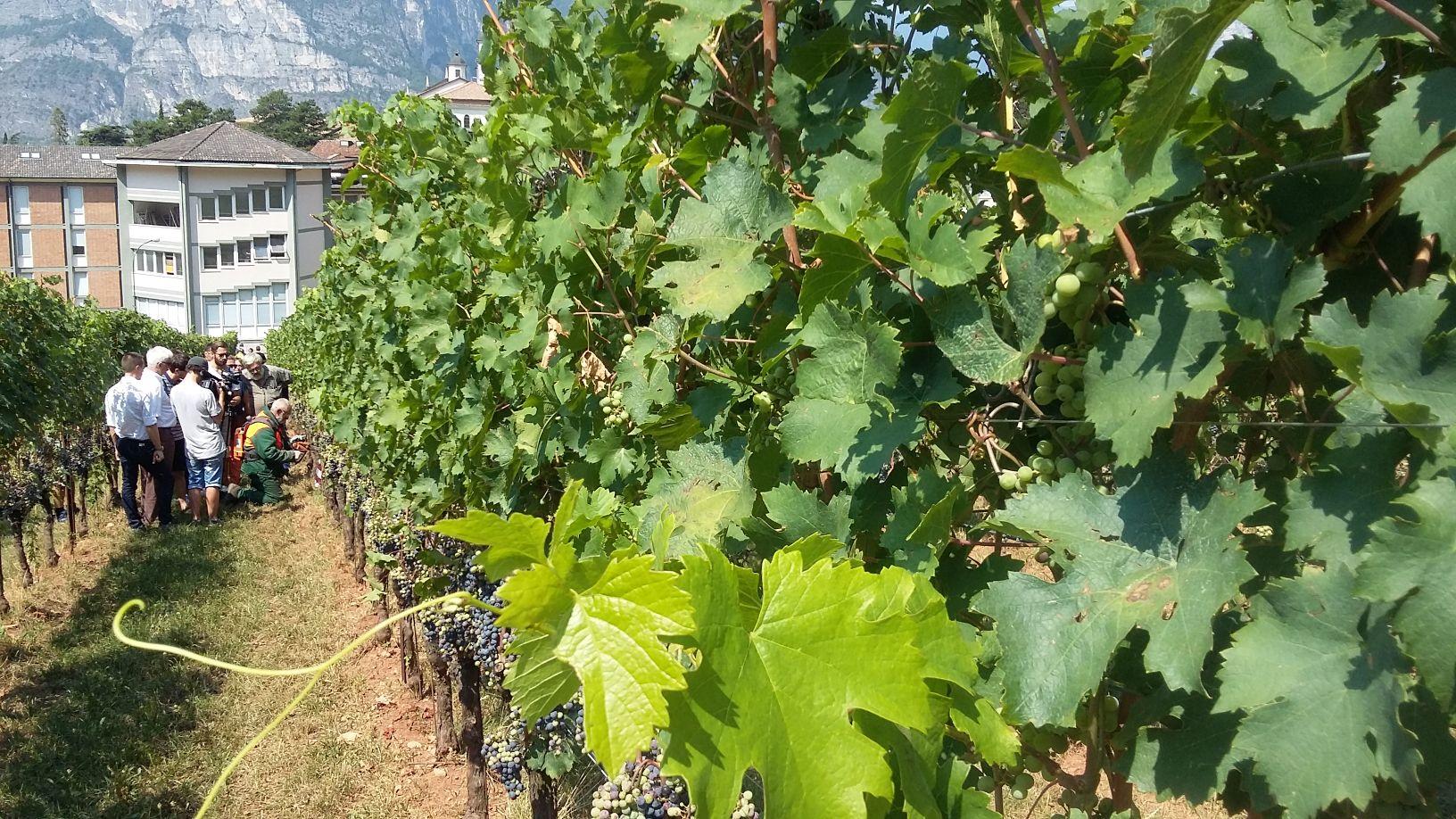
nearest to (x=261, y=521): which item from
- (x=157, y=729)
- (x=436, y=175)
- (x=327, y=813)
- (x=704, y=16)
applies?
(x=157, y=729)

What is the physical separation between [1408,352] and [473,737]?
14.0 ft

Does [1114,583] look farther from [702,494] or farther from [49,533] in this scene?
[49,533]

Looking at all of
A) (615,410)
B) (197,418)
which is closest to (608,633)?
(615,410)

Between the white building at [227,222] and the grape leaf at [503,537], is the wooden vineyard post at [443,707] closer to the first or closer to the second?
the grape leaf at [503,537]

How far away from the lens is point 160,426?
9.95 meters

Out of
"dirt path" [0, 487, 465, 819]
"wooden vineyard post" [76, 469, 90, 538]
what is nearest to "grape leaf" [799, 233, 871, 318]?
"dirt path" [0, 487, 465, 819]

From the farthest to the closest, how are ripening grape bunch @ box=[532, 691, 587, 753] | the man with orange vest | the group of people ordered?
the man with orange vest, the group of people, ripening grape bunch @ box=[532, 691, 587, 753]

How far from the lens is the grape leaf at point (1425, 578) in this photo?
0.80 m

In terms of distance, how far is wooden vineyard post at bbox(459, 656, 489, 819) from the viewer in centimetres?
446

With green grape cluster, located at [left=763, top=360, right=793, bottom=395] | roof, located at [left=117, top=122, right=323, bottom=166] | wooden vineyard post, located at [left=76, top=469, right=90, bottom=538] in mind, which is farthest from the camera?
roof, located at [left=117, top=122, right=323, bottom=166]

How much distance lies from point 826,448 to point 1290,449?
52 centimetres

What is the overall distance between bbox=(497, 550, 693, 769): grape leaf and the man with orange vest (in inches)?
489

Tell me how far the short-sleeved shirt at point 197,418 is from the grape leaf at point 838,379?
10439 mm

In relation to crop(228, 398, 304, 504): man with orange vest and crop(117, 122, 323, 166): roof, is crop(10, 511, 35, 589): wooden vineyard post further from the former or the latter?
crop(117, 122, 323, 166): roof
